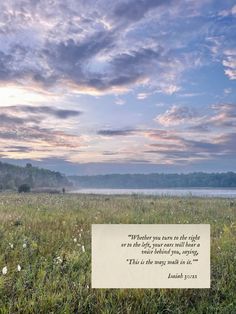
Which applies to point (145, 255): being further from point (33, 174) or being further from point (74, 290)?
point (33, 174)

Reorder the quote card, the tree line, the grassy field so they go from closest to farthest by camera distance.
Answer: the quote card, the grassy field, the tree line

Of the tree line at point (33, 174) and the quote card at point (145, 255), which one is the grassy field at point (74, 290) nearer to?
the quote card at point (145, 255)

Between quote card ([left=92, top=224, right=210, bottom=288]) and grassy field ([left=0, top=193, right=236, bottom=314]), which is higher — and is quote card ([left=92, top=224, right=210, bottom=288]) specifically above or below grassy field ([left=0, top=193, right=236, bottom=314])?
above

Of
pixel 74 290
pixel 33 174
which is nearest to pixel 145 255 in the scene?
pixel 74 290

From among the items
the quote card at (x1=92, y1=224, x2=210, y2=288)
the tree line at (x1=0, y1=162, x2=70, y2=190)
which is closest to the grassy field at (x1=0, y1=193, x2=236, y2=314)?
the quote card at (x1=92, y1=224, x2=210, y2=288)

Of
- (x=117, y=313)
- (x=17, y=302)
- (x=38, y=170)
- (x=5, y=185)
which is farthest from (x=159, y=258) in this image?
(x=38, y=170)

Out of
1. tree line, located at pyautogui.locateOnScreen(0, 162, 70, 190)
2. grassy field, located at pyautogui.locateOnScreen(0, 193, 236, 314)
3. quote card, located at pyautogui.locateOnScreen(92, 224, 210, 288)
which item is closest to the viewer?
quote card, located at pyautogui.locateOnScreen(92, 224, 210, 288)

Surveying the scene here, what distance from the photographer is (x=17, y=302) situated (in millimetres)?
4430

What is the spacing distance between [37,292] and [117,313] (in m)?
1.10

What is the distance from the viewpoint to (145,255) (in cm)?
340

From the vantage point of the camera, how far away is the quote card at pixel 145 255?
11.1 feet

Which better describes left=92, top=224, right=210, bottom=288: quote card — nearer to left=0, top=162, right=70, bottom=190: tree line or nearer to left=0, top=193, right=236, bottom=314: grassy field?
left=0, top=193, right=236, bottom=314: grassy field

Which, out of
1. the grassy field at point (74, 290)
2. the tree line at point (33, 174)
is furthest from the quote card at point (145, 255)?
the tree line at point (33, 174)

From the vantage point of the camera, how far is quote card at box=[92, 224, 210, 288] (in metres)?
3.39
